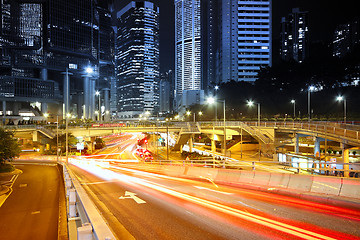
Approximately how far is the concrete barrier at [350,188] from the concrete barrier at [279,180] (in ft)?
9.78

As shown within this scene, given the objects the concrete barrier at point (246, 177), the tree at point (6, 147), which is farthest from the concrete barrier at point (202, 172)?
the tree at point (6, 147)

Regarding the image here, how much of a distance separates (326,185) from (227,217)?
213 inches

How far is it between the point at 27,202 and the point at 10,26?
13485 centimetres

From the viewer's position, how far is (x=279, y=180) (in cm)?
1488

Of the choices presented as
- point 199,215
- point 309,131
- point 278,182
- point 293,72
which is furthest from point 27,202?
point 293,72

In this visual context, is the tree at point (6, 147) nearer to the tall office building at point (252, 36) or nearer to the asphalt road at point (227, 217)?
the asphalt road at point (227, 217)

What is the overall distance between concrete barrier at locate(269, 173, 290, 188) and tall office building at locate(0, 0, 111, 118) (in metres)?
134

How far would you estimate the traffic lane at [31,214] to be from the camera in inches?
539

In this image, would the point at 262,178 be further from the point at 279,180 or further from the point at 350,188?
the point at 350,188

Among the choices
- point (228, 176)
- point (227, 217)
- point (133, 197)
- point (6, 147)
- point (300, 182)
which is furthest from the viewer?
point (6, 147)

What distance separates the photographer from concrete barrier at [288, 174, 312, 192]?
13.2 meters

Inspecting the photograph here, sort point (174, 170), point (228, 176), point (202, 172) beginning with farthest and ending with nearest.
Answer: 1. point (174, 170)
2. point (202, 172)
3. point (228, 176)

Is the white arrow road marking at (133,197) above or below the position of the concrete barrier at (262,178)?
below

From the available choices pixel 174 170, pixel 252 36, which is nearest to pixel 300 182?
pixel 174 170
